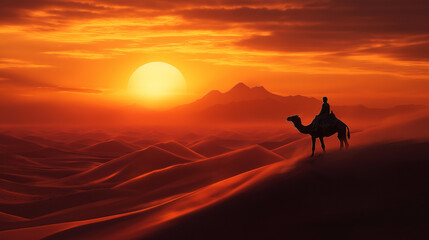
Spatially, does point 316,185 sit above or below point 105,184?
Result: below

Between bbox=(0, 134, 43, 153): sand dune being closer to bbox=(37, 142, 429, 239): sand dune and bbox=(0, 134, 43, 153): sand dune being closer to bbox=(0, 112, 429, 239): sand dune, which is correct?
bbox=(0, 112, 429, 239): sand dune

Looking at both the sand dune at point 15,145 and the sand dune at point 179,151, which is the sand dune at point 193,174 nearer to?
the sand dune at point 179,151

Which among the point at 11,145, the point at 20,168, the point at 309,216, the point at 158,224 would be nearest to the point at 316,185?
the point at 309,216

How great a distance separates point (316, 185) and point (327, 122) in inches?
96.3

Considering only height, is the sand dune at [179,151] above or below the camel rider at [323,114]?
above

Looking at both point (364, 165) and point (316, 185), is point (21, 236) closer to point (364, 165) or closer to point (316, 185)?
point (316, 185)

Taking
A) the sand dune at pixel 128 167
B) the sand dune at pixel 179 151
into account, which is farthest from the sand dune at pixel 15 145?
the sand dune at pixel 128 167

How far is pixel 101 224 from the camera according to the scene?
20.8 metres

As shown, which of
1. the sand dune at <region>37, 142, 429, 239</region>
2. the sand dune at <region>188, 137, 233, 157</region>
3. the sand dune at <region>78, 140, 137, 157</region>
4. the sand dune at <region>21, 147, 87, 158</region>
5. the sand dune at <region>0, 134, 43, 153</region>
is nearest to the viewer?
the sand dune at <region>37, 142, 429, 239</region>

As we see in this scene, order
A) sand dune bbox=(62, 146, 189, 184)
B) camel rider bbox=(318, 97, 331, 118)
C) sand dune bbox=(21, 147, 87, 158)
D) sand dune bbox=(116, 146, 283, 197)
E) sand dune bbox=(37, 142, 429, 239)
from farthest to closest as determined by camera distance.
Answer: sand dune bbox=(21, 147, 87, 158) → sand dune bbox=(62, 146, 189, 184) → sand dune bbox=(116, 146, 283, 197) → camel rider bbox=(318, 97, 331, 118) → sand dune bbox=(37, 142, 429, 239)

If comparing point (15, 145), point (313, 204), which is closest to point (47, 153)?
point (15, 145)

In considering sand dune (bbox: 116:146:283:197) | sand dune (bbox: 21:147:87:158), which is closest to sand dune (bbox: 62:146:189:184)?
sand dune (bbox: 116:146:283:197)

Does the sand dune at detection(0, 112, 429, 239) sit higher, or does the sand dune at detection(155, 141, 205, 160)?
the sand dune at detection(155, 141, 205, 160)

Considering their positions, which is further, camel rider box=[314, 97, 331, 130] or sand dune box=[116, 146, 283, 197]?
sand dune box=[116, 146, 283, 197]
